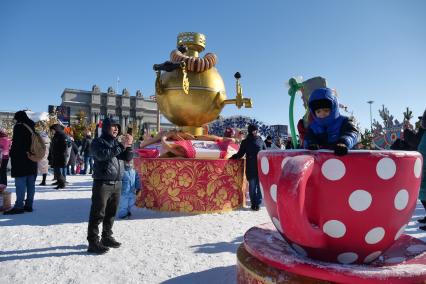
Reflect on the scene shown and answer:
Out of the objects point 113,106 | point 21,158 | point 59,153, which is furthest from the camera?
point 113,106

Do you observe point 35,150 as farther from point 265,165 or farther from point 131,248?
point 265,165

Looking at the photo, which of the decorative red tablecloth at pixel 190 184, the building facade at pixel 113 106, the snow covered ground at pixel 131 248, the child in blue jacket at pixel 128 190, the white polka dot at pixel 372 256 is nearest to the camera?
the white polka dot at pixel 372 256

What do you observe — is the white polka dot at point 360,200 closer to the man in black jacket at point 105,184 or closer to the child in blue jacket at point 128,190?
the man in black jacket at point 105,184

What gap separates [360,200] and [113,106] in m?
75.0

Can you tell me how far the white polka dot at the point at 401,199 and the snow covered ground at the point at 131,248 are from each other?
1476mm

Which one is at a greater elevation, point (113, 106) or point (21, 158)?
point (113, 106)

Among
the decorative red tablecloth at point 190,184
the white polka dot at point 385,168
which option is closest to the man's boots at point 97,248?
the decorative red tablecloth at point 190,184

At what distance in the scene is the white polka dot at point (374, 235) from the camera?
1.24 m

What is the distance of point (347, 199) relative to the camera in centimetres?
119

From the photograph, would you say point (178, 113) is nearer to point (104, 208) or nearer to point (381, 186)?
point (104, 208)

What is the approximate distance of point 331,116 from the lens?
157cm

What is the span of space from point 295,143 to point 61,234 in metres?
3.13

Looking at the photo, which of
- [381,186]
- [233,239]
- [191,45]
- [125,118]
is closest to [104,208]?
[233,239]

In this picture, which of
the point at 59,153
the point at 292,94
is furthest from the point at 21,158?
the point at 292,94
